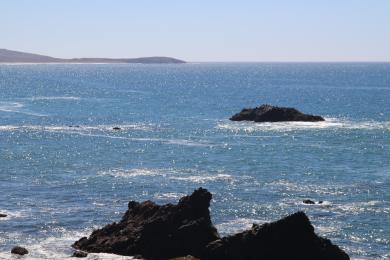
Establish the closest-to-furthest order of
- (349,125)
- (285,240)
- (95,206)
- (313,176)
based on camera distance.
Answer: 1. (285,240)
2. (95,206)
3. (313,176)
4. (349,125)

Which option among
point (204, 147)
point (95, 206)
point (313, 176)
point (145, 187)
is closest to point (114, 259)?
point (95, 206)

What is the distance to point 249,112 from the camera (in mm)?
177750

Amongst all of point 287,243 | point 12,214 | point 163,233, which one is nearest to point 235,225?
point 163,233

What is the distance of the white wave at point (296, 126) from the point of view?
158 metres

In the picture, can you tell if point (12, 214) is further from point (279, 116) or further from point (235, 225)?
point (279, 116)

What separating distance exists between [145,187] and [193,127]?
232 feet

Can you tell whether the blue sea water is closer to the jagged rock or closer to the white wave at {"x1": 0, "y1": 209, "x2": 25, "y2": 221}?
the white wave at {"x1": 0, "y1": 209, "x2": 25, "y2": 221}

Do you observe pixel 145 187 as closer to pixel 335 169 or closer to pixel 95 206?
pixel 95 206

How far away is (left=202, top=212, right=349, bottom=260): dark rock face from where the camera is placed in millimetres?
58094

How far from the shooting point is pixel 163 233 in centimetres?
6456

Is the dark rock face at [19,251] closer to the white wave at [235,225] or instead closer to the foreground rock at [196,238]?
the foreground rock at [196,238]

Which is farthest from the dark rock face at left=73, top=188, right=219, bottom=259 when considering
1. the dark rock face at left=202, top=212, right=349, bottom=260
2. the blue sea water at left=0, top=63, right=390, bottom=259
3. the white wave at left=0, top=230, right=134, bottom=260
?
the dark rock face at left=202, top=212, right=349, bottom=260

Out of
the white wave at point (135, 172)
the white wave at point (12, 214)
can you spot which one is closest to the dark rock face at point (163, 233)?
the white wave at point (12, 214)

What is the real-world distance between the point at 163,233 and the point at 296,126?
100782mm
